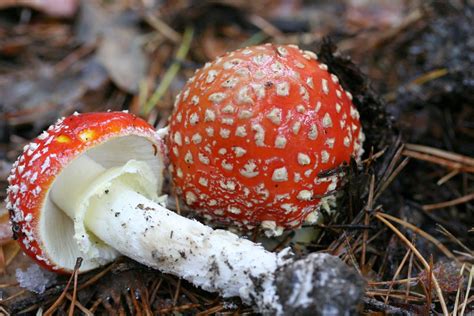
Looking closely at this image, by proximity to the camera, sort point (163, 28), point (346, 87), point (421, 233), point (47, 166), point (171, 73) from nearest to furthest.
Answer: point (47, 166), point (421, 233), point (346, 87), point (171, 73), point (163, 28)

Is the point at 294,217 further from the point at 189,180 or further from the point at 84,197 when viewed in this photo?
the point at 84,197

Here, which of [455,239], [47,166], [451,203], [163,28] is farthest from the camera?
[163,28]

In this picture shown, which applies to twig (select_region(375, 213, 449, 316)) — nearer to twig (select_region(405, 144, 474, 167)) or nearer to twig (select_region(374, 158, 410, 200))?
twig (select_region(374, 158, 410, 200))

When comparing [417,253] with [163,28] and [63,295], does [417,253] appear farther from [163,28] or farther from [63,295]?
[163,28]

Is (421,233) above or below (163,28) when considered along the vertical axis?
below

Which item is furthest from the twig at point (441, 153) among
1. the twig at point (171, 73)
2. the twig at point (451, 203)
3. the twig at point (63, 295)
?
the twig at point (63, 295)

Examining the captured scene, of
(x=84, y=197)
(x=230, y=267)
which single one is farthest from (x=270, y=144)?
(x=84, y=197)

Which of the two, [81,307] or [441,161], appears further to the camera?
[441,161]

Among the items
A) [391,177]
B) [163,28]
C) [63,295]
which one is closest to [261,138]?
[391,177]

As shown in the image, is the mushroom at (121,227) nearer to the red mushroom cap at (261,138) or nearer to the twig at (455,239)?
the red mushroom cap at (261,138)
